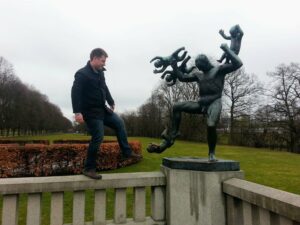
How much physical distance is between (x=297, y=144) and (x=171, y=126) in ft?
125

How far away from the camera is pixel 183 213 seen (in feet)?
13.1

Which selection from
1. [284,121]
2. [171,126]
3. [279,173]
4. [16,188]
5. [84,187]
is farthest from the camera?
[284,121]

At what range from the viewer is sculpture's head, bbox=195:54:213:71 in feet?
14.5

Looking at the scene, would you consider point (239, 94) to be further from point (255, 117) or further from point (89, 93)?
point (89, 93)

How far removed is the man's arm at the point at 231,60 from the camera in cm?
416

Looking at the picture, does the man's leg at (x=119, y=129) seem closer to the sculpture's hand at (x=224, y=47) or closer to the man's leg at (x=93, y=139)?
the man's leg at (x=93, y=139)

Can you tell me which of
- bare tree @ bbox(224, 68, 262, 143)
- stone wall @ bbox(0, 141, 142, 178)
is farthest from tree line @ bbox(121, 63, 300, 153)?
stone wall @ bbox(0, 141, 142, 178)

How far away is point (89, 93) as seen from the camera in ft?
13.6

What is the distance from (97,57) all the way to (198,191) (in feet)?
7.68

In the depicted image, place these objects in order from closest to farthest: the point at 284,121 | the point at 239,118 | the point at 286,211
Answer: the point at 286,211
the point at 284,121
the point at 239,118

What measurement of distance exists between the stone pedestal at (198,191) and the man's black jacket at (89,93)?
1.36 metres

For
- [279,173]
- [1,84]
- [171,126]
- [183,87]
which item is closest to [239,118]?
[183,87]

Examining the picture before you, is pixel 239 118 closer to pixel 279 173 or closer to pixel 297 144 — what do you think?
pixel 297 144

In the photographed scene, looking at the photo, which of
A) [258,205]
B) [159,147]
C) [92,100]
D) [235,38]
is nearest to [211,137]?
[159,147]
